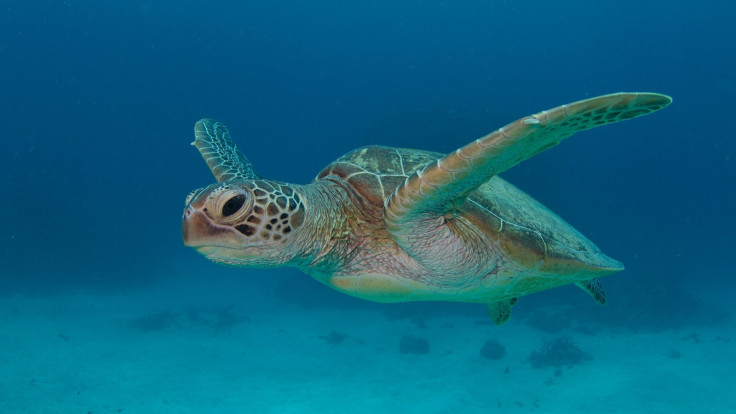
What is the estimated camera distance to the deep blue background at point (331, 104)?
68.7 feet

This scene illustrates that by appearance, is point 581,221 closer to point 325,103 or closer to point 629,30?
point 629,30

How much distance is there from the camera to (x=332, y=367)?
10469mm

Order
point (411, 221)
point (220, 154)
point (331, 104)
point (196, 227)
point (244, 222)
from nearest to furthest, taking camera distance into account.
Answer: point (196, 227) < point (244, 222) < point (411, 221) < point (220, 154) < point (331, 104)

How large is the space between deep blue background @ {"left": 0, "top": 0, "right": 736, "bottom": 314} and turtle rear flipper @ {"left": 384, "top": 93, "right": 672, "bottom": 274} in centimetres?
1573

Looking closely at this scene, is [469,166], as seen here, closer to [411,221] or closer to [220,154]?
[411,221]

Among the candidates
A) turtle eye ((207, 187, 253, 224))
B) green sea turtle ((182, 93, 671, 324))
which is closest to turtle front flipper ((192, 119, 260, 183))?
green sea turtle ((182, 93, 671, 324))

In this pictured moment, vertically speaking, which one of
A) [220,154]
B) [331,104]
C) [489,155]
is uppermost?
[331,104]

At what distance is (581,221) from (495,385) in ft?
55.3

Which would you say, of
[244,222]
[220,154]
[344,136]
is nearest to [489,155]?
[244,222]

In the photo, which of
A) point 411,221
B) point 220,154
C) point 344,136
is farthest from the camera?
point 344,136

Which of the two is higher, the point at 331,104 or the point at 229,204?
the point at 331,104

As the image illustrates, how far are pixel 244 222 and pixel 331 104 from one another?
88210mm

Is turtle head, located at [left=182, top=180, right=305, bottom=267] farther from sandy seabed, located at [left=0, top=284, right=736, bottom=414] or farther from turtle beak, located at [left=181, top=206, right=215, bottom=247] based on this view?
sandy seabed, located at [left=0, top=284, right=736, bottom=414]

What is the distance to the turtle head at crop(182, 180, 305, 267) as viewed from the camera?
1.91 meters
